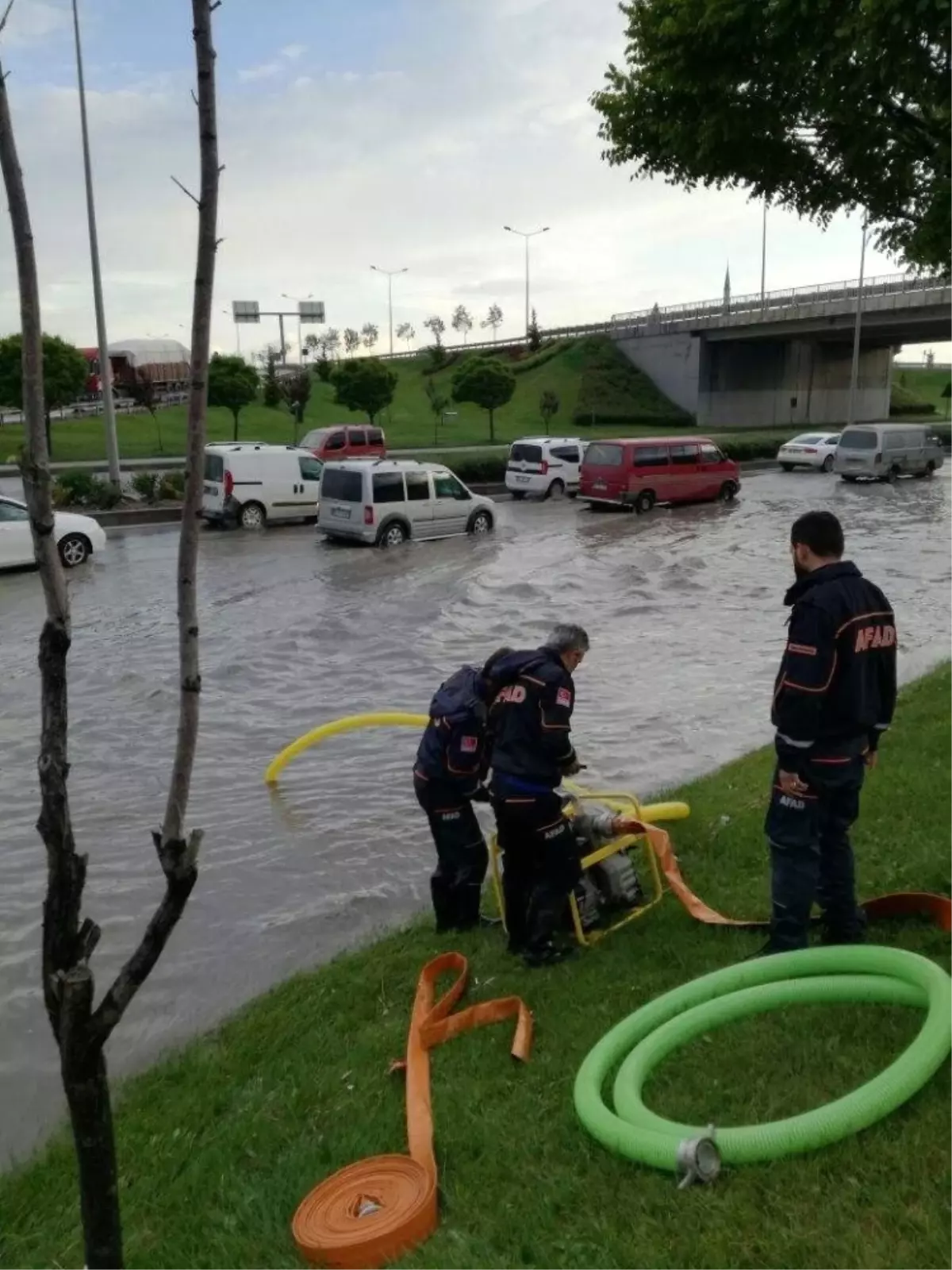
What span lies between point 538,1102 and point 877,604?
228 centimetres

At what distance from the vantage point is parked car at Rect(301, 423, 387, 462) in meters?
32.8

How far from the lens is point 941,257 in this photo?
973 centimetres

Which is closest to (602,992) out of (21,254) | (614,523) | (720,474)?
A: (21,254)

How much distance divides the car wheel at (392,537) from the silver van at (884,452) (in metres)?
19.0

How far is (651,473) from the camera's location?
27.6m

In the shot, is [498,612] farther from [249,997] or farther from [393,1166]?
[393,1166]

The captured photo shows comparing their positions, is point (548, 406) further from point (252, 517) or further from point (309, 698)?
point (309, 698)

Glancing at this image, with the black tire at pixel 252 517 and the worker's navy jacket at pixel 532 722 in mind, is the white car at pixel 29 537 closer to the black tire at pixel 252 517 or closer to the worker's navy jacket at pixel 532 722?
the black tire at pixel 252 517

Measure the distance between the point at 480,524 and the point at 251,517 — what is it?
5.10 m

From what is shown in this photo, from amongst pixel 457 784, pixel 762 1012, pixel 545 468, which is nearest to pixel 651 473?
pixel 545 468

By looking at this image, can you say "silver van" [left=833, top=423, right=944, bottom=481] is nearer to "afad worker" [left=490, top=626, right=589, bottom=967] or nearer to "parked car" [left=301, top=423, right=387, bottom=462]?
"parked car" [left=301, top=423, right=387, bottom=462]

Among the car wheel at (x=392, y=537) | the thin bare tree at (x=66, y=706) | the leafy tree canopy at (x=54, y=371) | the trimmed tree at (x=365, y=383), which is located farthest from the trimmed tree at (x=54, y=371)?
the thin bare tree at (x=66, y=706)

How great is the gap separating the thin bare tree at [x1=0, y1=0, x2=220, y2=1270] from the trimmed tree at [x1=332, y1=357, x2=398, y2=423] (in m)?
45.5

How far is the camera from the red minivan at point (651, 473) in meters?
27.2
